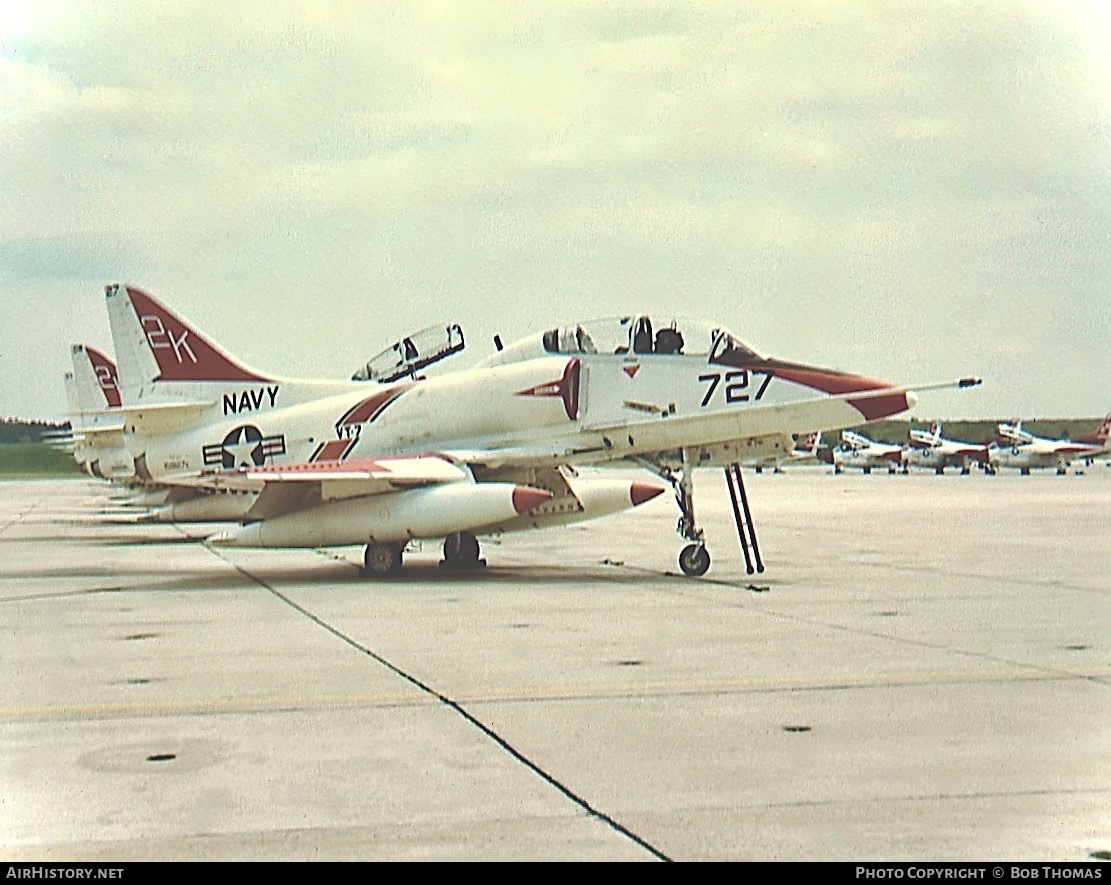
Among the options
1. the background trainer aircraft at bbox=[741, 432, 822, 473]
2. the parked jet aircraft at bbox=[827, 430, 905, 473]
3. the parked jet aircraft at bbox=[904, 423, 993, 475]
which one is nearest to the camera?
the background trainer aircraft at bbox=[741, 432, 822, 473]

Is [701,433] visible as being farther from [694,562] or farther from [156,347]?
[156,347]

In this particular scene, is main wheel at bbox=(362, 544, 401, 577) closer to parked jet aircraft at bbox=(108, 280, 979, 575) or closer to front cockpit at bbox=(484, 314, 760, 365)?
parked jet aircraft at bbox=(108, 280, 979, 575)

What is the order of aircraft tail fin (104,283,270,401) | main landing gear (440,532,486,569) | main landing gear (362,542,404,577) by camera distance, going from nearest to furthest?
main landing gear (362,542,404,577) < main landing gear (440,532,486,569) < aircraft tail fin (104,283,270,401)

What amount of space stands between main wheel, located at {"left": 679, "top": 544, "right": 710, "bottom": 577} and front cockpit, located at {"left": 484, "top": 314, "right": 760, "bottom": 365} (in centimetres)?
213

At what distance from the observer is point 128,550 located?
2181cm

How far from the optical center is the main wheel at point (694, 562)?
50.7 ft

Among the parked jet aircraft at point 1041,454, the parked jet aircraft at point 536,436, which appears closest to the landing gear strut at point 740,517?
the parked jet aircraft at point 536,436

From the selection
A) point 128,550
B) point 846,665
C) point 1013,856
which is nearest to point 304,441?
point 128,550

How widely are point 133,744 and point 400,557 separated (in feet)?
32.3

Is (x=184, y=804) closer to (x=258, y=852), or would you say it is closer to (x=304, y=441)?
(x=258, y=852)

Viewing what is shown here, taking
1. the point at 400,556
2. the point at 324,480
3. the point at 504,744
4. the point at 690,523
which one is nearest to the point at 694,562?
the point at 690,523

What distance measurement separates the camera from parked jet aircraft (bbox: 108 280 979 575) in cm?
1542

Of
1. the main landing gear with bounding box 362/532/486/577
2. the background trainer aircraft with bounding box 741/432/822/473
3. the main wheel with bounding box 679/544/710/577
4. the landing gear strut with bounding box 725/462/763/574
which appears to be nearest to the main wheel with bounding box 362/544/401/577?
the main landing gear with bounding box 362/532/486/577

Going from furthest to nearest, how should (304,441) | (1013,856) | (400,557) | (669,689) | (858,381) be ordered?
1. (304,441)
2. (400,557)
3. (858,381)
4. (669,689)
5. (1013,856)
